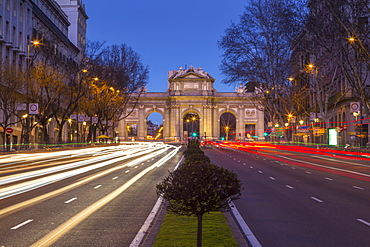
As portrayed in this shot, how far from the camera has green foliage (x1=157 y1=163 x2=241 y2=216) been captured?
23.7 feet

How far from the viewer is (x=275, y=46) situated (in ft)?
208

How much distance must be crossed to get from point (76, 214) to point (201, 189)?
646 cm

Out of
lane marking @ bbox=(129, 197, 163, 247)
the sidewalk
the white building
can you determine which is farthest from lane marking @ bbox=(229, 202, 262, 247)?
the white building

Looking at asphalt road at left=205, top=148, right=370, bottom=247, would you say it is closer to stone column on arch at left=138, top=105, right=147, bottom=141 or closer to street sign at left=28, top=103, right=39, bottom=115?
street sign at left=28, top=103, right=39, bottom=115

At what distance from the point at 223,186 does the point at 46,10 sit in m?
71.1

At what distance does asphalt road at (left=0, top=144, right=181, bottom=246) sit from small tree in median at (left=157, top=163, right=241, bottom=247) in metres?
2.35

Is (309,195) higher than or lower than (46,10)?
lower

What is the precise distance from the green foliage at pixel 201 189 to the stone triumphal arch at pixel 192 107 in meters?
128

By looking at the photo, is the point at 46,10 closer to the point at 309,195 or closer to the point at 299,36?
the point at 299,36

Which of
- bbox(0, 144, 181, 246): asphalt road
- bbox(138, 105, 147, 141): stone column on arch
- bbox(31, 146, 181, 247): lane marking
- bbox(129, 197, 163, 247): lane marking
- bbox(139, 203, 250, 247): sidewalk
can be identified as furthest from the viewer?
bbox(138, 105, 147, 141): stone column on arch

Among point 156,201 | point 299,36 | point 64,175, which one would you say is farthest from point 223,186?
point 299,36

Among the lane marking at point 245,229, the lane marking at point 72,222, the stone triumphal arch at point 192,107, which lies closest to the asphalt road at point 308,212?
the lane marking at point 245,229

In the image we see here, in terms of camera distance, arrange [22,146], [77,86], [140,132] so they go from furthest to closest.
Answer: [140,132] < [77,86] < [22,146]

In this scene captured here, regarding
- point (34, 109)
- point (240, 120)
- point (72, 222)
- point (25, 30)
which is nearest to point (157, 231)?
point (72, 222)
